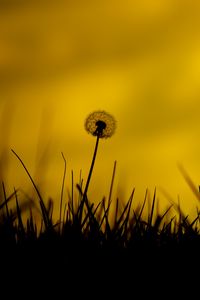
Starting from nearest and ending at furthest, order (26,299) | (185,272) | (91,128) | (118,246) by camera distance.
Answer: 1. (26,299)
2. (185,272)
3. (118,246)
4. (91,128)

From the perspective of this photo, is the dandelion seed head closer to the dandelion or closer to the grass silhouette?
the dandelion

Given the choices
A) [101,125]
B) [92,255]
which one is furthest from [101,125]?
[92,255]

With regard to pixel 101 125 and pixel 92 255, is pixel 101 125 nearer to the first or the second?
pixel 101 125

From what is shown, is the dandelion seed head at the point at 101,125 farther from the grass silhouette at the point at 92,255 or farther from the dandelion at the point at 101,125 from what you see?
the grass silhouette at the point at 92,255

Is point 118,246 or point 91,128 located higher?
point 91,128

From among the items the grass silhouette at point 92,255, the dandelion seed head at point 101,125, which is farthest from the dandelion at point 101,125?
the grass silhouette at point 92,255

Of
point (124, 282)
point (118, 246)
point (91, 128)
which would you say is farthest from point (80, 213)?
point (91, 128)

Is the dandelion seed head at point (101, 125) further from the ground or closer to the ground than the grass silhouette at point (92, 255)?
further from the ground

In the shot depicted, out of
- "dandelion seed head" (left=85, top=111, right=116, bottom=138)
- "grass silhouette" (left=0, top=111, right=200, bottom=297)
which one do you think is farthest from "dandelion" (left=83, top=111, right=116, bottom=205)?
"grass silhouette" (left=0, top=111, right=200, bottom=297)

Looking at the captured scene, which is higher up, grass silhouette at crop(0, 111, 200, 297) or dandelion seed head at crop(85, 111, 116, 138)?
dandelion seed head at crop(85, 111, 116, 138)

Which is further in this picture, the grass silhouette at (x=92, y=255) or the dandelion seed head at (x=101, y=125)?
the dandelion seed head at (x=101, y=125)

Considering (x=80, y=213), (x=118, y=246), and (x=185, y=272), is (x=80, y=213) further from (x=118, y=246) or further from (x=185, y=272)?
(x=185, y=272)
